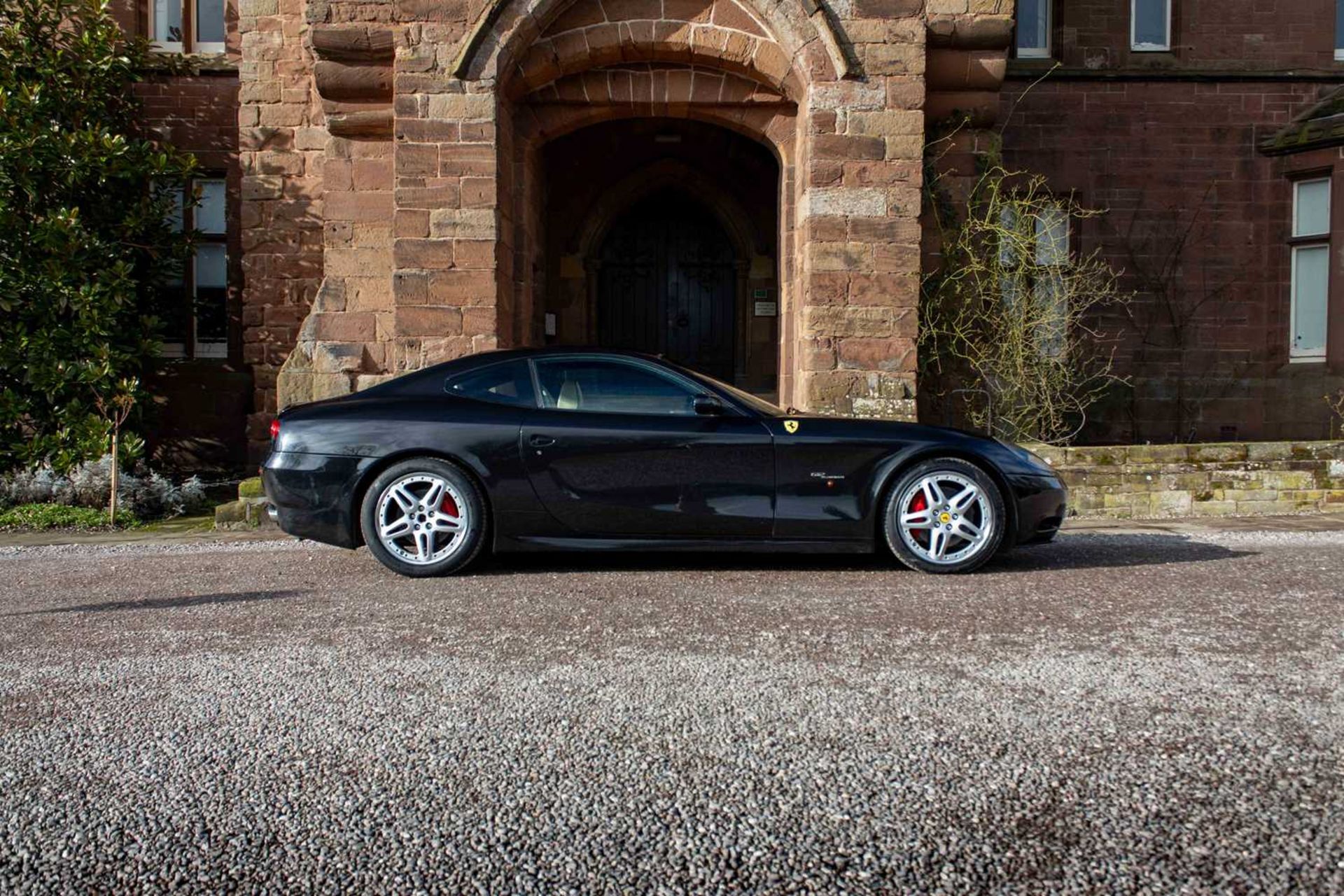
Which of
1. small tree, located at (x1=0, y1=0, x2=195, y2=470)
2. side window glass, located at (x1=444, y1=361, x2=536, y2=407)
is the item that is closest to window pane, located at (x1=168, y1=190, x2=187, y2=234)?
small tree, located at (x1=0, y1=0, x2=195, y2=470)

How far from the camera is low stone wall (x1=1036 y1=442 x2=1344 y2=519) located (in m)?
8.00

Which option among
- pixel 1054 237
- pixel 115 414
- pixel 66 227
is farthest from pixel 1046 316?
pixel 66 227

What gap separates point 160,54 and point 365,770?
1256 cm

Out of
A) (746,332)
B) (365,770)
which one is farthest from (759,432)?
(746,332)

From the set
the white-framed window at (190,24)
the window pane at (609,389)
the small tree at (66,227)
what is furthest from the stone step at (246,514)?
the white-framed window at (190,24)

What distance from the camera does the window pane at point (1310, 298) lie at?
43.6 ft

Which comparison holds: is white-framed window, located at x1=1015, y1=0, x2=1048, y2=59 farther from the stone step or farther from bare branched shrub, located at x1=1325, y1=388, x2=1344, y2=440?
the stone step

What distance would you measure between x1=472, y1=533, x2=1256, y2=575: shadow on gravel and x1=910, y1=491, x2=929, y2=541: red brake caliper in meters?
0.24

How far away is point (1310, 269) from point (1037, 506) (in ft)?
35.2

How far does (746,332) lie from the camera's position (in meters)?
12.8

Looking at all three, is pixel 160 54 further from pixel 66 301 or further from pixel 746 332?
pixel 746 332

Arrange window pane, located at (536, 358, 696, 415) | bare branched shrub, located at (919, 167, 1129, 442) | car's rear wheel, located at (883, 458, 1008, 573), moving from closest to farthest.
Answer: car's rear wheel, located at (883, 458, 1008, 573), window pane, located at (536, 358, 696, 415), bare branched shrub, located at (919, 167, 1129, 442)

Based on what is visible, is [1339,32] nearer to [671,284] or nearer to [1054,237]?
[1054,237]

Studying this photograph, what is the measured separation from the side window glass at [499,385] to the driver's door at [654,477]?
0.78 ft
